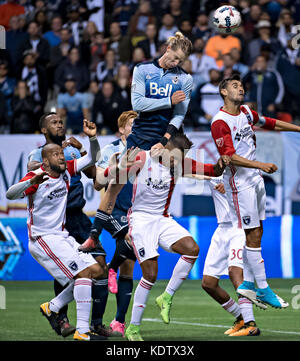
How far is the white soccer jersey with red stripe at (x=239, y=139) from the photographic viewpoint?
9734 mm

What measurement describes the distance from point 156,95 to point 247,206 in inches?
62.3

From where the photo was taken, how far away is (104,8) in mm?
→ 20156

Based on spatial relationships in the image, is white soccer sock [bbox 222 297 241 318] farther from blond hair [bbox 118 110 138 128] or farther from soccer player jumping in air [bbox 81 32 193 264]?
blond hair [bbox 118 110 138 128]

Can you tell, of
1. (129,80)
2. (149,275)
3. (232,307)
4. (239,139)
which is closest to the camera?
(149,275)

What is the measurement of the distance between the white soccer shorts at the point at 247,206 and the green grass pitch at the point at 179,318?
121cm

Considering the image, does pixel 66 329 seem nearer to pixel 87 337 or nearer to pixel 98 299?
pixel 98 299

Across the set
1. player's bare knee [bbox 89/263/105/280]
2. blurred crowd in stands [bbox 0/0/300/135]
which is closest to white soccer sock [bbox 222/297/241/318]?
player's bare knee [bbox 89/263/105/280]

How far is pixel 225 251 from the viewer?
32.8 feet

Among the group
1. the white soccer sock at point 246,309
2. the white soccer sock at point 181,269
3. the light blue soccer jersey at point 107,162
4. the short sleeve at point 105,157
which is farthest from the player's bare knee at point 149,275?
the short sleeve at point 105,157

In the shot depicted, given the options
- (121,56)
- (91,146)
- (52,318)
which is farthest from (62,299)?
(121,56)

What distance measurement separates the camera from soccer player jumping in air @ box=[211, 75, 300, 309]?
9680 millimetres

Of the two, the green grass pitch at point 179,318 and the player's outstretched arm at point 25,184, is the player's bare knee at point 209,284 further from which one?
the player's outstretched arm at point 25,184

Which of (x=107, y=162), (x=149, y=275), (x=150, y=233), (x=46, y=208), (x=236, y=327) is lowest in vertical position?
(x=236, y=327)

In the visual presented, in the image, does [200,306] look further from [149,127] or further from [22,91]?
[22,91]
